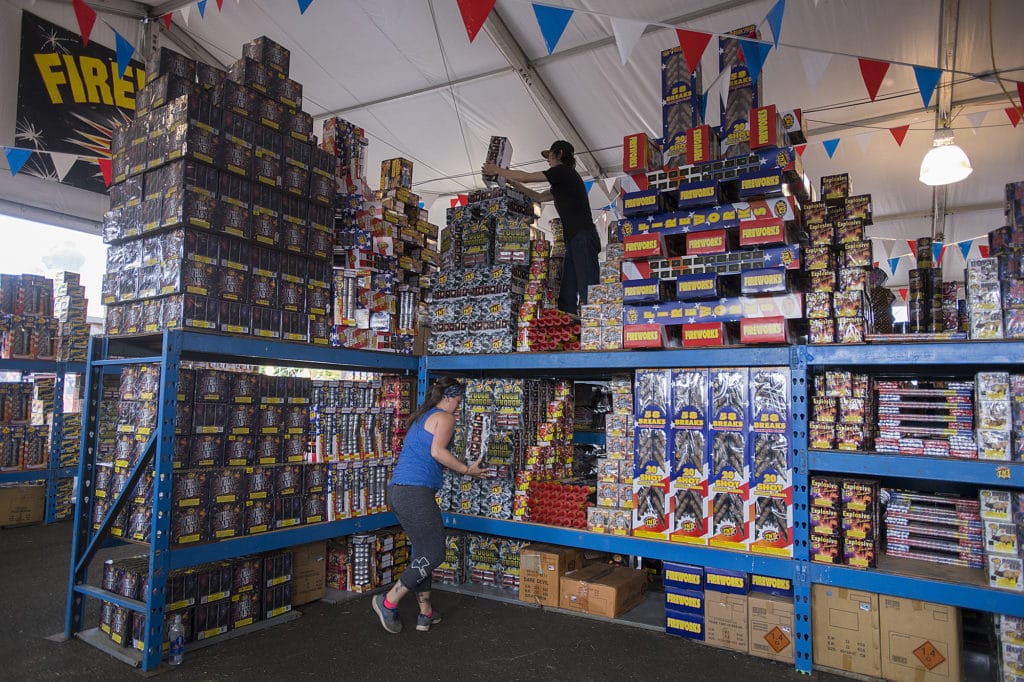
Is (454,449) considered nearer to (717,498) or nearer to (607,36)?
(717,498)

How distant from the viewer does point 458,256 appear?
5.35 metres

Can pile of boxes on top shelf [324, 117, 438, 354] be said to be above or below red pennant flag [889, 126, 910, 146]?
below

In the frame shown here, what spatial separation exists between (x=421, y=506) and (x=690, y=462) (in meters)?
1.75

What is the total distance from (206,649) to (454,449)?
2139 mm

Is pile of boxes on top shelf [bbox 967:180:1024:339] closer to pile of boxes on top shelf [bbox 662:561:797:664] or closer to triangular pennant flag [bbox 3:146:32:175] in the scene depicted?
pile of boxes on top shelf [bbox 662:561:797:664]

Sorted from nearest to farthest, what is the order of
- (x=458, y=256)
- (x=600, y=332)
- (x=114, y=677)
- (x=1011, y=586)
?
1. (x=1011, y=586)
2. (x=114, y=677)
3. (x=600, y=332)
4. (x=458, y=256)

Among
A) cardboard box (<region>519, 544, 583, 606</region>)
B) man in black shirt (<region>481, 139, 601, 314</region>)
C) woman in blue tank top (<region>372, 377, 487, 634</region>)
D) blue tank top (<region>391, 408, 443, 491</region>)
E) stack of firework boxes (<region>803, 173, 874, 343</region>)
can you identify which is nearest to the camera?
stack of firework boxes (<region>803, 173, 874, 343</region>)

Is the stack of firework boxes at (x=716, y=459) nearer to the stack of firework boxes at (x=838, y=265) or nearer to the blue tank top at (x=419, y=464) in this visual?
the stack of firework boxes at (x=838, y=265)

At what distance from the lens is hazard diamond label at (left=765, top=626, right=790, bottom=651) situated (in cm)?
347

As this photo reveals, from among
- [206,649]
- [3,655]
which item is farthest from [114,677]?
[3,655]

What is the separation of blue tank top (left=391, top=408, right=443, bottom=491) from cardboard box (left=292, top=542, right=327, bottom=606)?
99 cm

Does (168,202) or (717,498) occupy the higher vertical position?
(168,202)

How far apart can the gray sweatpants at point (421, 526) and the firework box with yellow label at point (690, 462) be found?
4.96ft

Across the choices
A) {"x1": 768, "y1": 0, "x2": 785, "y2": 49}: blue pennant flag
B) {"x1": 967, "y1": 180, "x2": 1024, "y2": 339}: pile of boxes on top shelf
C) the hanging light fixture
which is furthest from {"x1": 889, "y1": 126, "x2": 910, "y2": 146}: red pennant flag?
{"x1": 967, "y1": 180, "x2": 1024, "y2": 339}: pile of boxes on top shelf
